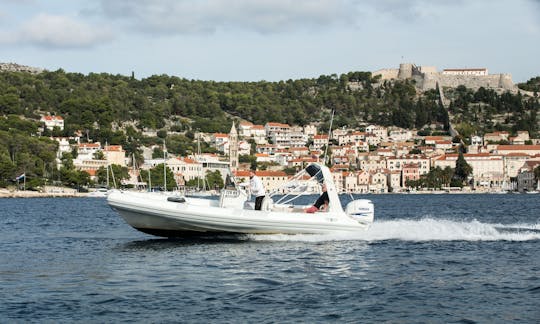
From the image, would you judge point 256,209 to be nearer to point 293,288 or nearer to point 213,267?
point 213,267

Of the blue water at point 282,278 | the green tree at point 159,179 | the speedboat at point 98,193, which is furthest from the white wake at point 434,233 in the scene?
the green tree at point 159,179

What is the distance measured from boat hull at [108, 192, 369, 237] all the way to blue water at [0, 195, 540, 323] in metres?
0.36

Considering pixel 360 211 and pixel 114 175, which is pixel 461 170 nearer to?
pixel 114 175

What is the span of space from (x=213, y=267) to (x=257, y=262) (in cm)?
126

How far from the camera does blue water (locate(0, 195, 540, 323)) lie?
14125mm

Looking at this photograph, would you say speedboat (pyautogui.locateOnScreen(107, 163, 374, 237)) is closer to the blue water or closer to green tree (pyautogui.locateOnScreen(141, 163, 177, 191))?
the blue water

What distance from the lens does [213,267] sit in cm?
1877

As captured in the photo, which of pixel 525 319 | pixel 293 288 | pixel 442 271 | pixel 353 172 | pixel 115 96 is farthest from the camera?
pixel 115 96

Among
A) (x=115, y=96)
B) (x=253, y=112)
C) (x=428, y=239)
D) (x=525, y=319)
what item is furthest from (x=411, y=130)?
(x=525, y=319)

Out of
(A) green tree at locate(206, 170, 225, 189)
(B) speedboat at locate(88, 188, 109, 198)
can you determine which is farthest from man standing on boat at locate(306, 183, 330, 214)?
(A) green tree at locate(206, 170, 225, 189)

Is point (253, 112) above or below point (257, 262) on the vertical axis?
above

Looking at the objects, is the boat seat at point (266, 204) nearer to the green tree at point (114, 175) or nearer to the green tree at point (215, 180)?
the green tree at point (114, 175)

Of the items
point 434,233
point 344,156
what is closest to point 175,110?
point 344,156

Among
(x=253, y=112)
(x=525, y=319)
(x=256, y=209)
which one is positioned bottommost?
(x=525, y=319)
